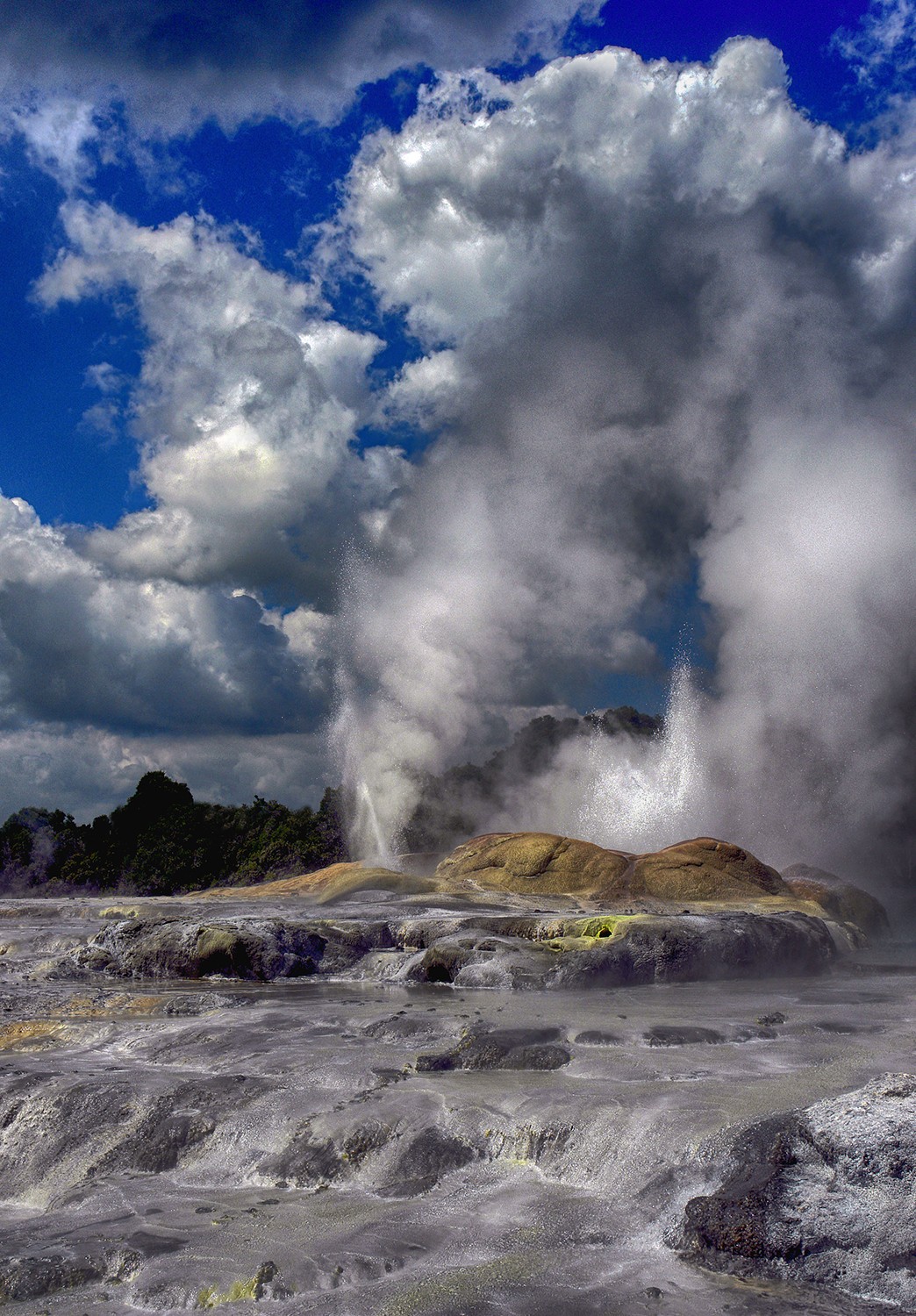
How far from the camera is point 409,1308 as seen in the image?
Answer: 504cm

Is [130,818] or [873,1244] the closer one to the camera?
[873,1244]

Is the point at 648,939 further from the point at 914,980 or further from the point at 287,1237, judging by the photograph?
the point at 287,1237

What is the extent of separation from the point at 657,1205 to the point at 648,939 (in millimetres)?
11068

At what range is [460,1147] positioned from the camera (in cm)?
717

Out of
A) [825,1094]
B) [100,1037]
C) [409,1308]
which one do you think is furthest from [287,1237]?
[100,1037]

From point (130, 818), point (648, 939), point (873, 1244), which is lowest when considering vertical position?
point (873, 1244)

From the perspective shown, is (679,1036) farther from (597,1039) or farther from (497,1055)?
(497,1055)

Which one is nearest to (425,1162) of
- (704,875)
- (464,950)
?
(464,950)

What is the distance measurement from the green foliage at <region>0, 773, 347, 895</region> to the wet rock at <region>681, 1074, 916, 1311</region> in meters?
50.6

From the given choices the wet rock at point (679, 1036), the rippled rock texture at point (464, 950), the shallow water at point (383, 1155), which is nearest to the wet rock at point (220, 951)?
the rippled rock texture at point (464, 950)

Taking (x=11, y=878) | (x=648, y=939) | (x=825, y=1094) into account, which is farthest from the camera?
(x=11, y=878)

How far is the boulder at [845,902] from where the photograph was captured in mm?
28828

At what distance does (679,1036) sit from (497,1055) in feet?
7.84

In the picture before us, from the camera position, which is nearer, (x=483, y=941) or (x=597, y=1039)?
(x=597, y=1039)
